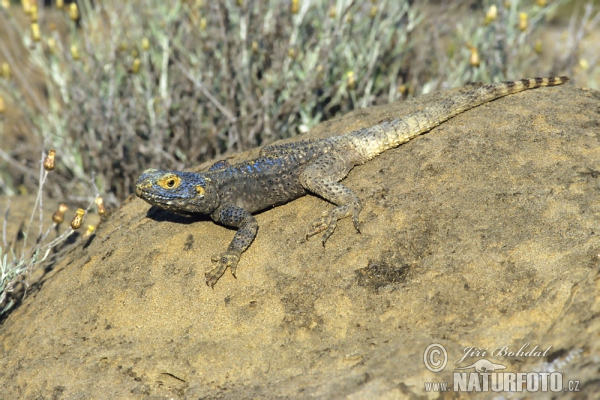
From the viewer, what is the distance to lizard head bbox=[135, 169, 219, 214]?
454 centimetres

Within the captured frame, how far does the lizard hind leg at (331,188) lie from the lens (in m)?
4.29

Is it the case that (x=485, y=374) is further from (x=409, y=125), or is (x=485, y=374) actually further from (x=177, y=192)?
(x=177, y=192)

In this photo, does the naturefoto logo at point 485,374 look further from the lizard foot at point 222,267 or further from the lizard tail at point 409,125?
the lizard tail at point 409,125

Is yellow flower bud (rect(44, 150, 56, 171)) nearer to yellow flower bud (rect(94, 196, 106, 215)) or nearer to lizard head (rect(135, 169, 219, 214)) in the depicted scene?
yellow flower bud (rect(94, 196, 106, 215))

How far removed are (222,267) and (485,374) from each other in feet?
6.34

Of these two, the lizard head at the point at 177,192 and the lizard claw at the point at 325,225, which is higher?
the lizard head at the point at 177,192

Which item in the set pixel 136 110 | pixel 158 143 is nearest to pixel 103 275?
pixel 158 143

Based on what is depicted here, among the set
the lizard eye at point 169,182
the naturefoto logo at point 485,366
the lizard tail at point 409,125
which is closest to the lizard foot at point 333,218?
the lizard tail at point 409,125

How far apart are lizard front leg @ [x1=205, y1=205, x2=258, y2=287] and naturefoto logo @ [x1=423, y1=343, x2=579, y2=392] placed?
1.58 meters

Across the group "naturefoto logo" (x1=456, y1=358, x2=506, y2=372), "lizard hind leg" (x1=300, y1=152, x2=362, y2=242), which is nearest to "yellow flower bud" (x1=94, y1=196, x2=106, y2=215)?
"lizard hind leg" (x1=300, y1=152, x2=362, y2=242)

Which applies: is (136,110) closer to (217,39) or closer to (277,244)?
(217,39)

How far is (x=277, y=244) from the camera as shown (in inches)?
171

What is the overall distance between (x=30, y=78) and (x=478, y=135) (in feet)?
28.8

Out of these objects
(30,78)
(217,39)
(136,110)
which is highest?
(217,39)
